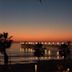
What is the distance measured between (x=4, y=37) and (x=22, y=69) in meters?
14.6

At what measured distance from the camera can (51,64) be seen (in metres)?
36.2

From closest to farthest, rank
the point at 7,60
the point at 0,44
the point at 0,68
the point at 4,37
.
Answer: the point at 0,68 → the point at 7,60 → the point at 0,44 → the point at 4,37

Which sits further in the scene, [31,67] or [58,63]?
[58,63]

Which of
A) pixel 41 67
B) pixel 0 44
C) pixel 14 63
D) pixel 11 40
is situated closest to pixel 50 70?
pixel 41 67

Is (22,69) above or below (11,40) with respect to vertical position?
below

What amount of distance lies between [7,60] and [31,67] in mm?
2665

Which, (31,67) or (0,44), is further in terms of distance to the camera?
(0,44)

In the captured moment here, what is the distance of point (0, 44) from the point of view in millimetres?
Answer: 44594

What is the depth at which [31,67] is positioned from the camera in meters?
33.8

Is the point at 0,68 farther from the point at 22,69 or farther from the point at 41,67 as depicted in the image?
the point at 41,67

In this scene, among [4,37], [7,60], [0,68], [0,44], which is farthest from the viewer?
[4,37]

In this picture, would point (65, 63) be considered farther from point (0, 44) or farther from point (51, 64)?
point (0, 44)

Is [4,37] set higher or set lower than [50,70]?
higher

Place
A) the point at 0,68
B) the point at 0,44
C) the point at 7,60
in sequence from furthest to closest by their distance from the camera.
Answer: the point at 0,44 < the point at 7,60 < the point at 0,68
